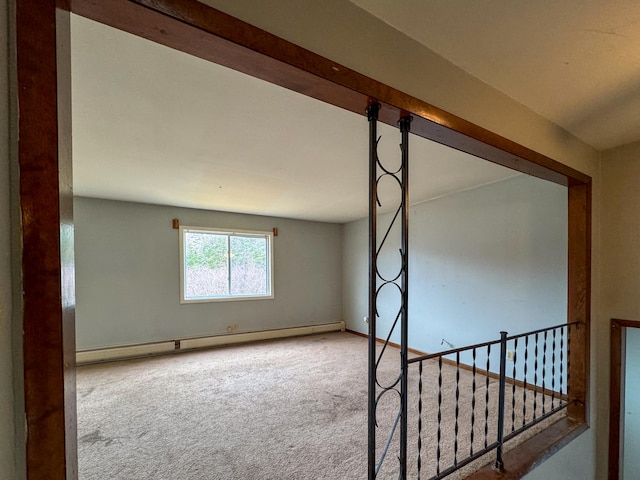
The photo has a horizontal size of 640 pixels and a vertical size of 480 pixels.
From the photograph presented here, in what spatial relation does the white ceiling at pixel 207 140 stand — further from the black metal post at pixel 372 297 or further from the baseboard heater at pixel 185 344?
the baseboard heater at pixel 185 344

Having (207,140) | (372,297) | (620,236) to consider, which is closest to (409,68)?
(372,297)

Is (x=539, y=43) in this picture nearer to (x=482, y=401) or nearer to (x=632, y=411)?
(x=482, y=401)

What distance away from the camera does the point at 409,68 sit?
4.16 feet

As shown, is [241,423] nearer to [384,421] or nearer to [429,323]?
[384,421]

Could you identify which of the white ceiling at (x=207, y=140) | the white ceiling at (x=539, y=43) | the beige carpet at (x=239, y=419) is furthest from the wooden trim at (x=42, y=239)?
the beige carpet at (x=239, y=419)

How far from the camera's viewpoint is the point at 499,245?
3.56m

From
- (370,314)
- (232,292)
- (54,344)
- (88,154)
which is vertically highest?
(88,154)

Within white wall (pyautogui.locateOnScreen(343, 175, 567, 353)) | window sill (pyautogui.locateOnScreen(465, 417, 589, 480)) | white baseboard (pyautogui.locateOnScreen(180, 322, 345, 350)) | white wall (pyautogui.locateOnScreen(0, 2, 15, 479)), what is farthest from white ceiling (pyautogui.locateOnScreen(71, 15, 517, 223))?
window sill (pyautogui.locateOnScreen(465, 417, 589, 480))

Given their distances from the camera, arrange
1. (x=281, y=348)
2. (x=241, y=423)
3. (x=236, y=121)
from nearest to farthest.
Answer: (x=236, y=121) → (x=241, y=423) → (x=281, y=348)

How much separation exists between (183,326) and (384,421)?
3193 mm

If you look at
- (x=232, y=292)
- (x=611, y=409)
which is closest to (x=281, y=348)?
(x=232, y=292)

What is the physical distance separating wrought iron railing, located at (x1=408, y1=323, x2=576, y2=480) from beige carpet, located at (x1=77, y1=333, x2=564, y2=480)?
0.08 ft

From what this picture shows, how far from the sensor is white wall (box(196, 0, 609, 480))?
3.15 feet

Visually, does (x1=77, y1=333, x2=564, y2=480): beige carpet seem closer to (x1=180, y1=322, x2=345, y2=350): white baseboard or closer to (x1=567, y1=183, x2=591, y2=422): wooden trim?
(x1=180, y1=322, x2=345, y2=350): white baseboard
